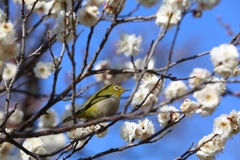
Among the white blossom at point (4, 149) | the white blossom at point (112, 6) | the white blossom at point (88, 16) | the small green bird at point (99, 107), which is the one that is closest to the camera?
the white blossom at point (88, 16)

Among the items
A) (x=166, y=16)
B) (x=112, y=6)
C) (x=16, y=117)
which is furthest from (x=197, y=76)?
(x=16, y=117)

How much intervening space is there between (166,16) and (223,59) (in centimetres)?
41

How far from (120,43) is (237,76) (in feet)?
2.16

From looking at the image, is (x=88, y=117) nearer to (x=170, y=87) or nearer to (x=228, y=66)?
(x=170, y=87)

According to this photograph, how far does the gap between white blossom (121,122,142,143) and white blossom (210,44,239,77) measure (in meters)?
0.80

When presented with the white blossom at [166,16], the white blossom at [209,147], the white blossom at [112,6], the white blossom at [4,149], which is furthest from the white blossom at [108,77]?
the white blossom at [166,16]

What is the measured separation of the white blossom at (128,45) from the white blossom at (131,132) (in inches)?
15.5

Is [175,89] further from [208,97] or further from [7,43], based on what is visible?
[7,43]

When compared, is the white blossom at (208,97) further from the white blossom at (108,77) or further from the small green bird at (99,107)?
the white blossom at (108,77)

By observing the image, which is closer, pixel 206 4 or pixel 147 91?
pixel 206 4

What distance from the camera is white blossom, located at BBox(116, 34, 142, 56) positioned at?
2906mm

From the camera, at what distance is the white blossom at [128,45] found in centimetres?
291

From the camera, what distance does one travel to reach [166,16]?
2438 millimetres

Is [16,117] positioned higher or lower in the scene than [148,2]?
higher
